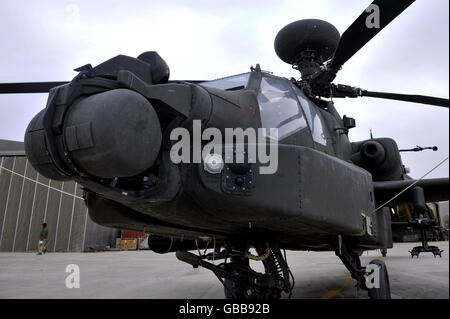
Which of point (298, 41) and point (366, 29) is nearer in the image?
point (366, 29)

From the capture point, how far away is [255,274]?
3355 mm

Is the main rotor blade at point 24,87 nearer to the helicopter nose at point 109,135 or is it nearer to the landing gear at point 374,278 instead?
the helicopter nose at point 109,135

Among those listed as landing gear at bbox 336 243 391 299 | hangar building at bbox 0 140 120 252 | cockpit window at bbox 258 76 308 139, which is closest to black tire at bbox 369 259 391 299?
landing gear at bbox 336 243 391 299

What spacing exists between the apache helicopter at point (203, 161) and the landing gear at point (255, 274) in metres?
0.01

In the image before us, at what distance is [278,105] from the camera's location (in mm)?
3131

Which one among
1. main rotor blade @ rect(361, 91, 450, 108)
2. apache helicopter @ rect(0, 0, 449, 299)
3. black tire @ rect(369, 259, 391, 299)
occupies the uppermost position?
main rotor blade @ rect(361, 91, 450, 108)

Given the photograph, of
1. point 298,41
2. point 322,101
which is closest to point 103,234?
point 298,41

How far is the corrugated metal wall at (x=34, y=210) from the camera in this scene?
48.2 ft

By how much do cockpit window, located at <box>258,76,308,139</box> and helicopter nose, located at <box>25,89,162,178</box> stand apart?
1.15m

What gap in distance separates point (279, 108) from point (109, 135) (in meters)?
1.75

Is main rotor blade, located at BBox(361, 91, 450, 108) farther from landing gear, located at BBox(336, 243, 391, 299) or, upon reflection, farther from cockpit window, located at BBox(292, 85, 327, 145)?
landing gear, located at BBox(336, 243, 391, 299)

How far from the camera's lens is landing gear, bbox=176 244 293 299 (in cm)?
328
